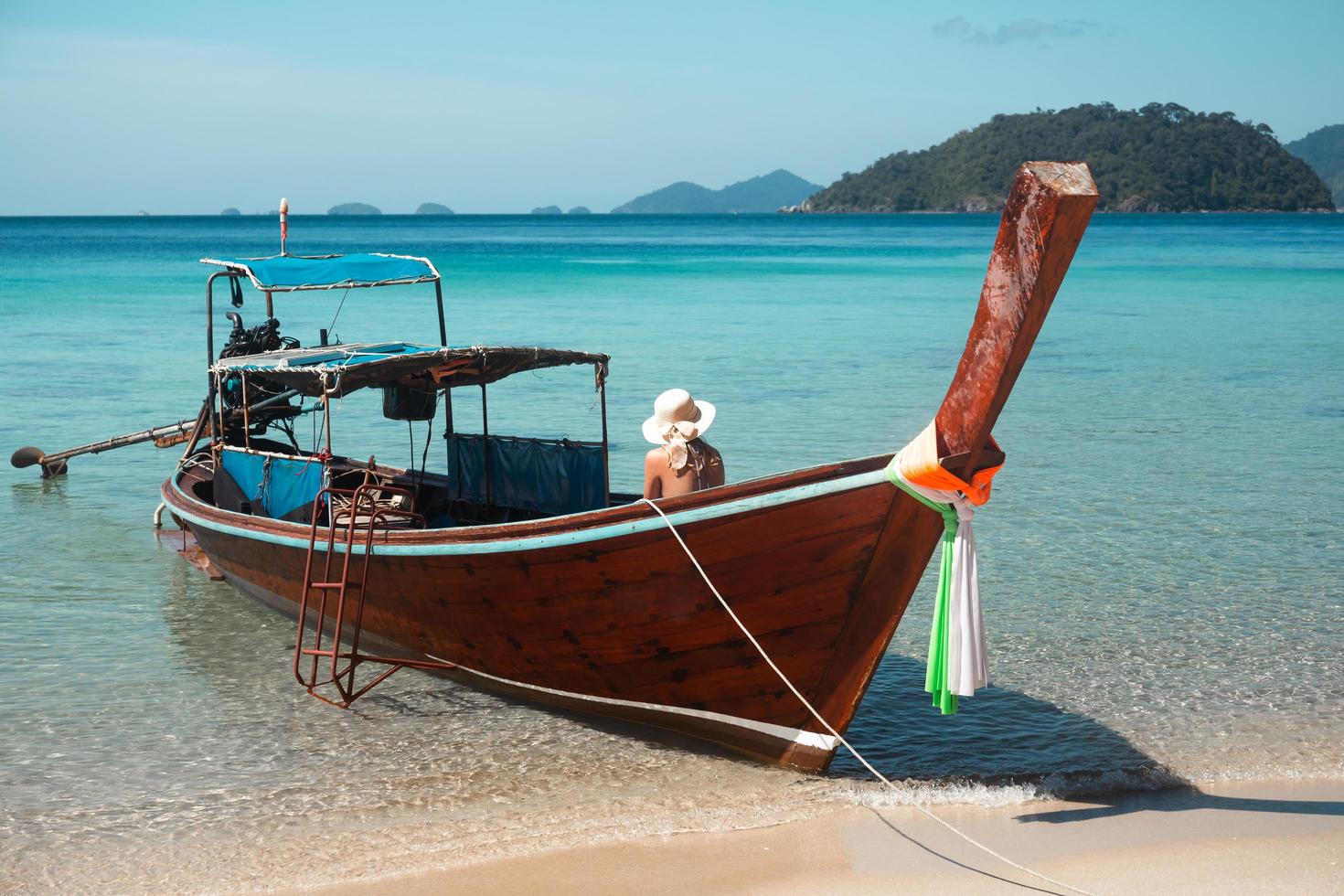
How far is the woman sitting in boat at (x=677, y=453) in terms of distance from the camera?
602 cm

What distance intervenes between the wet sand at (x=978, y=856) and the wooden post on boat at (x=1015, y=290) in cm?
163

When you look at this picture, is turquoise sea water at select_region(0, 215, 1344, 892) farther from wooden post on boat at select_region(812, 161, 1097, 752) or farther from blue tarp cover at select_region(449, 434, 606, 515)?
blue tarp cover at select_region(449, 434, 606, 515)

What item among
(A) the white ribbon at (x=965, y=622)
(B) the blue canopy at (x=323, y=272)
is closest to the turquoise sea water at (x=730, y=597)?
(A) the white ribbon at (x=965, y=622)

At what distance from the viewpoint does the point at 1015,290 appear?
14.1 feet

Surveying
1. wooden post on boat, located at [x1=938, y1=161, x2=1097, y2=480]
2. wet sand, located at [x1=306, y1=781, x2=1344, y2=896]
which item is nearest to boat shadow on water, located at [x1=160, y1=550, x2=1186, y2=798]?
wet sand, located at [x1=306, y1=781, x2=1344, y2=896]

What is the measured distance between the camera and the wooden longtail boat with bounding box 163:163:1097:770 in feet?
15.2

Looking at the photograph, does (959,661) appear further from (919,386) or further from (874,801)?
(919,386)

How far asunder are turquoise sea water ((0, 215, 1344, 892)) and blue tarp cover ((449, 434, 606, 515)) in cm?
133

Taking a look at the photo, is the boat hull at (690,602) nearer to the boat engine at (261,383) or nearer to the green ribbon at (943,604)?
the green ribbon at (943,604)

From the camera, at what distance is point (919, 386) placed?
19.5 m

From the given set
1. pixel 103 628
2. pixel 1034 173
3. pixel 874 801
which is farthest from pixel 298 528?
pixel 1034 173

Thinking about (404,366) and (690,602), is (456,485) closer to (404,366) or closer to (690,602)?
(404,366)

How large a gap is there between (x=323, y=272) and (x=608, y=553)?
413 centimetres

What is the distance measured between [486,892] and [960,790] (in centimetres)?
A: 218
